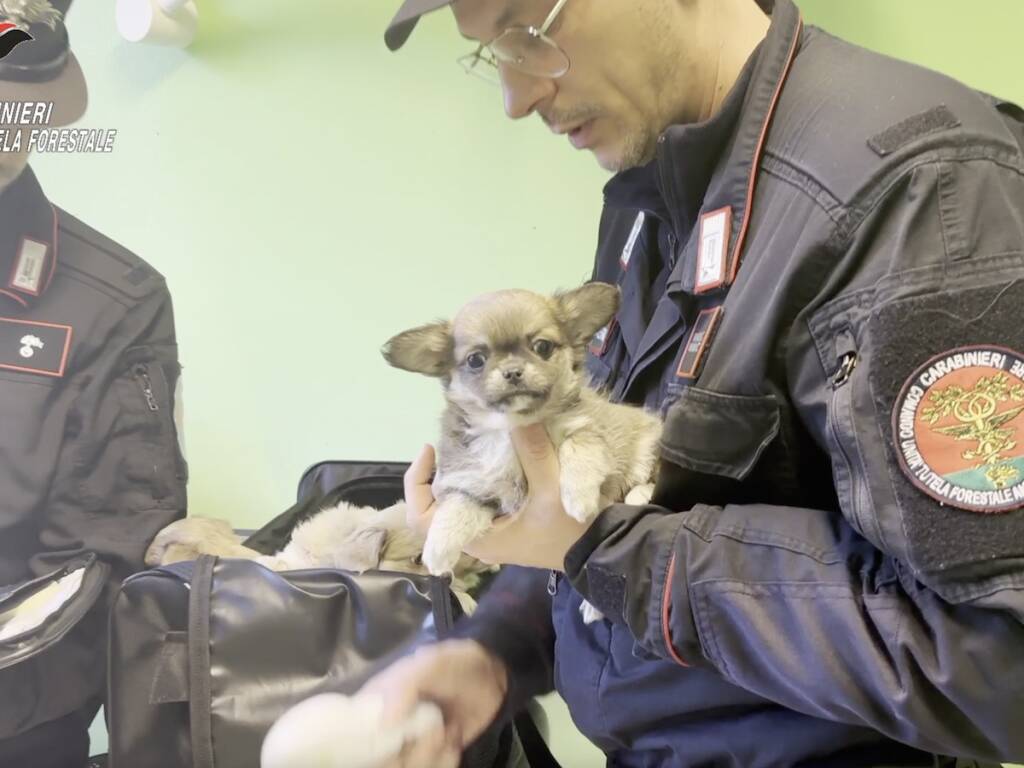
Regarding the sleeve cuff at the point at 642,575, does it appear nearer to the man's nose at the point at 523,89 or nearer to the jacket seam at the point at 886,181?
the jacket seam at the point at 886,181

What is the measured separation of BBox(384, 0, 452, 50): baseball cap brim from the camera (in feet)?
3.43

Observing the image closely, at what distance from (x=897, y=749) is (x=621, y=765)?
451mm

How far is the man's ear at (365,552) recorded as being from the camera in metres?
1.54

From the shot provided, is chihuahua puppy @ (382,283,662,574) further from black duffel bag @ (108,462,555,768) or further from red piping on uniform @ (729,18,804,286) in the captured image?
red piping on uniform @ (729,18,804,286)

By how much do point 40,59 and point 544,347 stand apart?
3.63 feet

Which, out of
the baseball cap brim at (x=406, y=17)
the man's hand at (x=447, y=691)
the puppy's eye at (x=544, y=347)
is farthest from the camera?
the puppy's eye at (x=544, y=347)

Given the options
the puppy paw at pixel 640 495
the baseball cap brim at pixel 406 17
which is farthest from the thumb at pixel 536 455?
the baseball cap brim at pixel 406 17

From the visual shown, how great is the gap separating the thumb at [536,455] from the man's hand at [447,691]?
0.35m

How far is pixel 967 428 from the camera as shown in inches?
27.3

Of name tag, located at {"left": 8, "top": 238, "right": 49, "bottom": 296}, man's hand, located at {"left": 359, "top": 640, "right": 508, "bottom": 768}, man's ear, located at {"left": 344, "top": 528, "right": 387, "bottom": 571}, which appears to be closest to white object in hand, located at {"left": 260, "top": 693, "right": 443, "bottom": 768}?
man's hand, located at {"left": 359, "top": 640, "right": 508, "bottom": 768}

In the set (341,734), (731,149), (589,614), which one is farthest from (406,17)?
(341,734)

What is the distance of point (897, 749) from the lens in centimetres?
93

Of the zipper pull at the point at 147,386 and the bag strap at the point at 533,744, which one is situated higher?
the zipper pull at the point at 147,386

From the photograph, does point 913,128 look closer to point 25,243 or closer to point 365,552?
point 365,552
